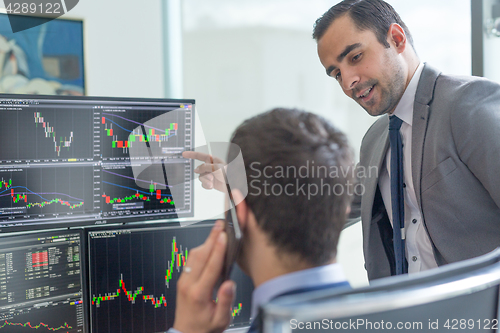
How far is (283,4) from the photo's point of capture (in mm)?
2197

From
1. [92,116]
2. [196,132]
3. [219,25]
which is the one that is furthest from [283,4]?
[92,116]

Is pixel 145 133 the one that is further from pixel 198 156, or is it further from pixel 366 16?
pixel 366 16

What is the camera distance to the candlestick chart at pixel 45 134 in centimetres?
118

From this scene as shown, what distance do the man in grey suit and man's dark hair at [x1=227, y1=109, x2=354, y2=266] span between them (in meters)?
0.63

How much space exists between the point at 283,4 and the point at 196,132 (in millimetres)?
1210

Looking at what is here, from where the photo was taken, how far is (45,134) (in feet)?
3.99

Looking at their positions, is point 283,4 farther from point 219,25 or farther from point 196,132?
point 196,132

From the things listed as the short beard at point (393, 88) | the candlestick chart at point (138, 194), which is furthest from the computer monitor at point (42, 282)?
the short beard at point (393, 88)

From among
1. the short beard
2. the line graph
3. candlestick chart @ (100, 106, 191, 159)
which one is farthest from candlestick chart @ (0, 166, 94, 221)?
the short beard

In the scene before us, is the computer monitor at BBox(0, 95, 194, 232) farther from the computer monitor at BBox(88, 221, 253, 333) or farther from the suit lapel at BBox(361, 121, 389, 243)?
the suit lapel at BBox(361, 121, 389, 243)

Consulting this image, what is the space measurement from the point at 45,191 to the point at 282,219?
0.88 metres

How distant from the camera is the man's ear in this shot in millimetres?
1348

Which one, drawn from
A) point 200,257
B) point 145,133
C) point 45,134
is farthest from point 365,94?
point 45,134

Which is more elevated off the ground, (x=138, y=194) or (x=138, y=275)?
(x=138, y=194)
